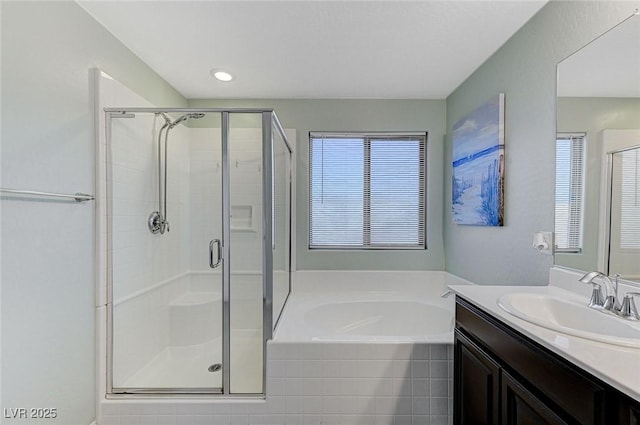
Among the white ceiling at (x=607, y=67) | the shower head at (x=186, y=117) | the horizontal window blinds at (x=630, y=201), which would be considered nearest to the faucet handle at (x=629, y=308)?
the horizontal window blinds at (x=630, y=201)

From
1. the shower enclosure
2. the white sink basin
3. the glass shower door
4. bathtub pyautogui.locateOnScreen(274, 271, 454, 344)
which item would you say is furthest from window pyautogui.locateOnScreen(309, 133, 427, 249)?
the white sink basin

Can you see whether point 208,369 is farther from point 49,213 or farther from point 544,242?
point 544,242

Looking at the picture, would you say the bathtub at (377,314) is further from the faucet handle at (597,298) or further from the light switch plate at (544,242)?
the faucet handle at (597,298)

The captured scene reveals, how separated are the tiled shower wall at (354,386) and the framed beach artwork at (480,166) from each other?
3.11 ft

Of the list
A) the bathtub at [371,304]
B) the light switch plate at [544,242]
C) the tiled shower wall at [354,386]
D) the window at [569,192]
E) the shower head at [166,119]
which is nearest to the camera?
the window at [569,192]

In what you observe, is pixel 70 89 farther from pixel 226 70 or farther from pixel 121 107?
pixel 226 70

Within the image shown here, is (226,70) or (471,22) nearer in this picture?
(471,22)

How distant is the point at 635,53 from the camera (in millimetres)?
1120

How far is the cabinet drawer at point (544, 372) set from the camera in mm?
765

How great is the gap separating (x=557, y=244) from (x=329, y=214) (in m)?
1.76

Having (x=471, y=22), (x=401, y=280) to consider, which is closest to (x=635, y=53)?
(x=471, y=22)

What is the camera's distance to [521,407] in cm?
102

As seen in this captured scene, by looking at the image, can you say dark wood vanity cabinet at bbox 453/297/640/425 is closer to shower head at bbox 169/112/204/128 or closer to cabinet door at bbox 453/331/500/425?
cabinet door at bbox 453/331/500/425

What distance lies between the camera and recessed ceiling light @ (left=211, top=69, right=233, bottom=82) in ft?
7.39
